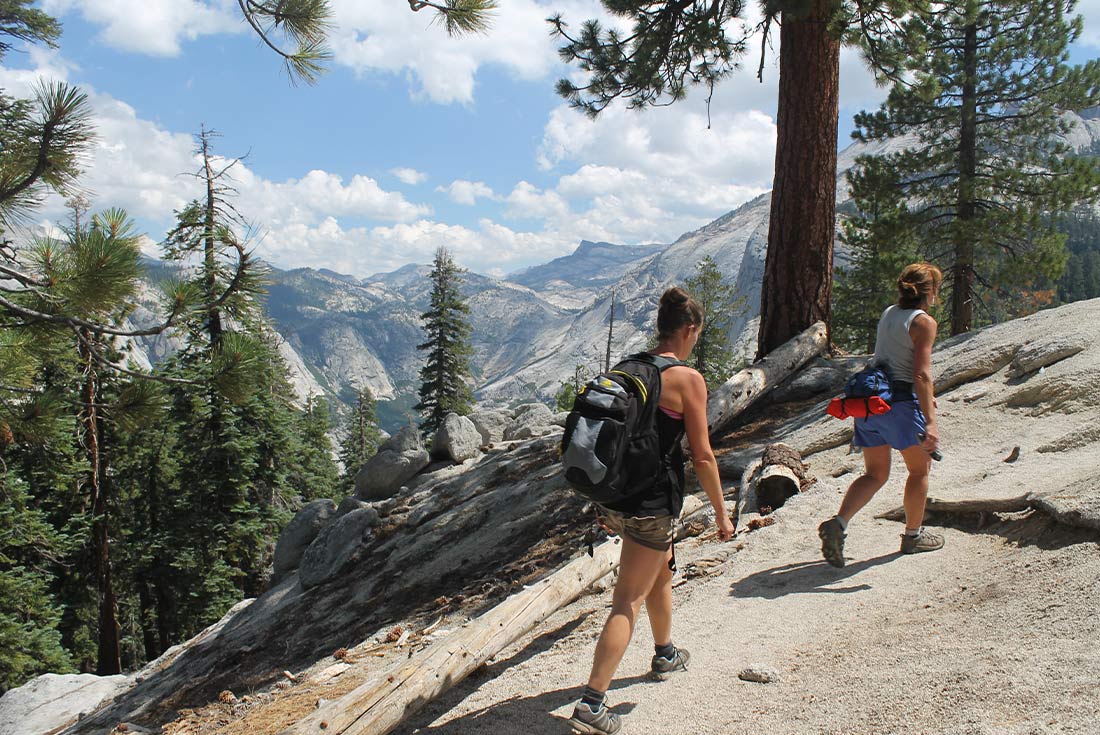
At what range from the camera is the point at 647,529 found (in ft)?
11.3

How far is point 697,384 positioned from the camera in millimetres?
3391

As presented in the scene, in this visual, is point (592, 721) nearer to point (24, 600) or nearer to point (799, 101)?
point (799, 101)

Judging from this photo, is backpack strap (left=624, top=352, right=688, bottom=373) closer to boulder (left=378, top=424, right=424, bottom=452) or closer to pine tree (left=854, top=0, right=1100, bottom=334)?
boulder (left=378, top=424, right=424, bottom=452)

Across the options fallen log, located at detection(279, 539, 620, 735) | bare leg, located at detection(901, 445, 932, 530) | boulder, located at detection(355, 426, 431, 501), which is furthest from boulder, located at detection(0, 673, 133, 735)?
bare leg, located at detection(901, 445, 932, 530)

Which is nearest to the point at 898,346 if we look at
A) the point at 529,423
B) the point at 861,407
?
the point at 861,407

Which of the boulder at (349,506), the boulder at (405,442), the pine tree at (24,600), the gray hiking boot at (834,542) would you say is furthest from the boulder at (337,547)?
the gray hiking boot at (834,542)

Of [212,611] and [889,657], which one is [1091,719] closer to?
[889,657]

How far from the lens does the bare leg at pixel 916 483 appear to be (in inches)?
186

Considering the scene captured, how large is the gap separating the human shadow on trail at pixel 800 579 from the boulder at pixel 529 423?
12368mm

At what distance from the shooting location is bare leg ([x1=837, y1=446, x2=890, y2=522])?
193 inches

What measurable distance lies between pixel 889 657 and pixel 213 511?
2198 cm

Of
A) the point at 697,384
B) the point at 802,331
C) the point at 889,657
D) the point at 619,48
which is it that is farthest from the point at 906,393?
the point at 619,48

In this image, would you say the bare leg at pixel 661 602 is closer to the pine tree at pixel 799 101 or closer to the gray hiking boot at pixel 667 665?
the gray hiking boot at pixel 667 665

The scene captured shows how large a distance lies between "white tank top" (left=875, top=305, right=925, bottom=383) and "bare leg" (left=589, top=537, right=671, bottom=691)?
2371 millimetres
